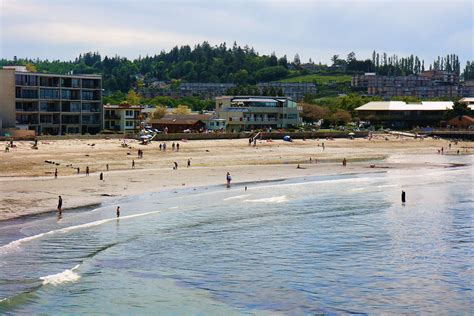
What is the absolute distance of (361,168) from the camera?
2886 inches

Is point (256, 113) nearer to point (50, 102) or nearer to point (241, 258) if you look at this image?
point (50, 102)

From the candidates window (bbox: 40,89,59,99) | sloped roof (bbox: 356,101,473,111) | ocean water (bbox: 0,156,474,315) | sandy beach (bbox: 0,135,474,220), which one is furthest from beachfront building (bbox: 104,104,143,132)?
sloped roof (bbox: 356,101,473,111)

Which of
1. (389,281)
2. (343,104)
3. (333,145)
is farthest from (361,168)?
(343,104)

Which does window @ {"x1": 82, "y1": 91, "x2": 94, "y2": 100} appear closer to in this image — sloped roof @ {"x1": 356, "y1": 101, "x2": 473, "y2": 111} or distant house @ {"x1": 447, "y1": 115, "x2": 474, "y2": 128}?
sloped roof @ {"x1": 356, "y1": 101, "x2": 473, "y2": 111}

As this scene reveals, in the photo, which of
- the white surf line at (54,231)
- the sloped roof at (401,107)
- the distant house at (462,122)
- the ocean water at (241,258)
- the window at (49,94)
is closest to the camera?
the ocean water at (241,258)

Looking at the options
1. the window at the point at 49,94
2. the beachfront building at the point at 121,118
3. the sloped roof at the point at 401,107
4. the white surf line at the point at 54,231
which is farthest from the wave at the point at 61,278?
the sloped roof at the point at 401,107

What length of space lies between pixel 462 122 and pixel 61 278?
111m

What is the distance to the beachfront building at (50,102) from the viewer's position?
84.3m

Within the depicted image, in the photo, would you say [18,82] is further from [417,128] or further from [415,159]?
[417,128]

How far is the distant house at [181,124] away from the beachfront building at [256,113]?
4248 millimetres

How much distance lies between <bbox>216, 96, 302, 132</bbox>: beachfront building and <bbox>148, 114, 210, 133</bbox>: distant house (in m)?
4.25

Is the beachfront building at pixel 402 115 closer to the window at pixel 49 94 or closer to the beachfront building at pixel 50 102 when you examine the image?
the beachfront building at pixel 50 102

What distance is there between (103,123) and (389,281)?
240ft

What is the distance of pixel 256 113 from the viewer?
360 ft
